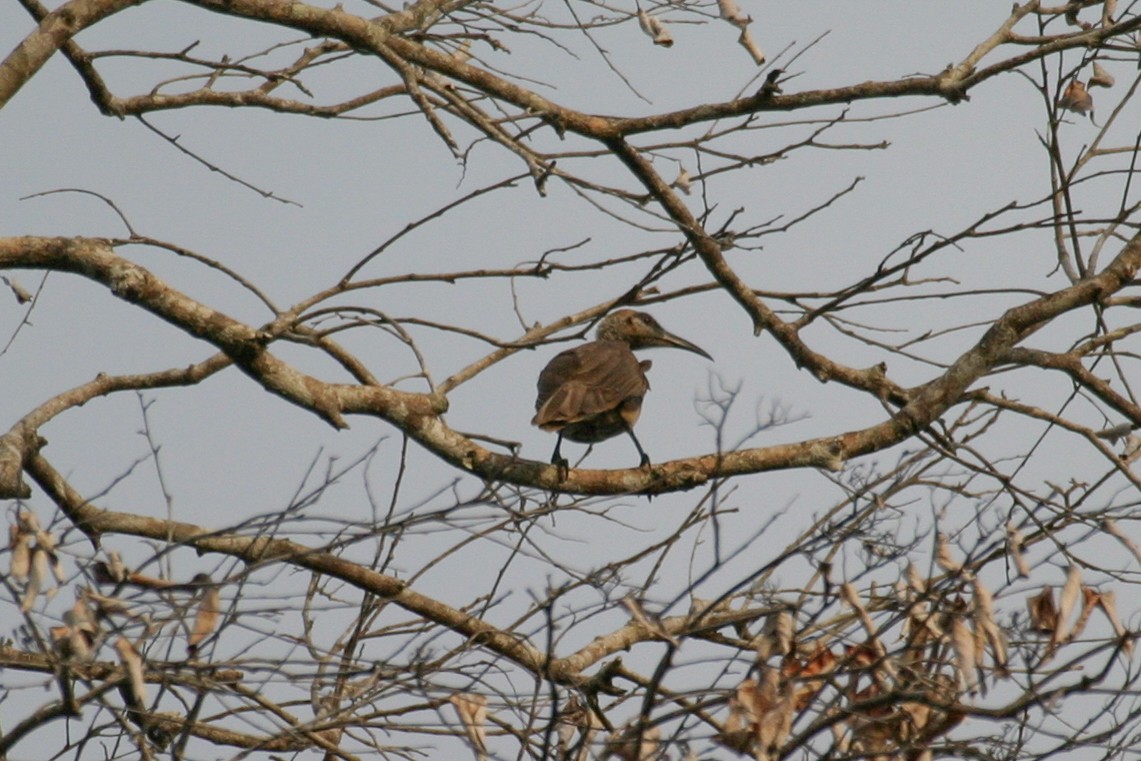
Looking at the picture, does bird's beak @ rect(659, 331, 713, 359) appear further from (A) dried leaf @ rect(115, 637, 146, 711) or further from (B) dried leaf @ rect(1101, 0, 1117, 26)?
(A) dried leaf @ rect(115, 637, 146, 711)


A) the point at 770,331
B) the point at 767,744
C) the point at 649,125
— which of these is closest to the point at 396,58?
the point at 649,125

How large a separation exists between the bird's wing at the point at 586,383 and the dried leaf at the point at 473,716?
8.77ft

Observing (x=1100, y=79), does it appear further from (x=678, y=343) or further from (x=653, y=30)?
(x=678, y=343)

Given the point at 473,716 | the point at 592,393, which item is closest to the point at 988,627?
the point at 473,716

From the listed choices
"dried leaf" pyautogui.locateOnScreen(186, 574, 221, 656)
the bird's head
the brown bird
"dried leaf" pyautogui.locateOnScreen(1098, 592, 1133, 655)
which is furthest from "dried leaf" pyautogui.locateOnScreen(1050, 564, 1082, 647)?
the bird's head

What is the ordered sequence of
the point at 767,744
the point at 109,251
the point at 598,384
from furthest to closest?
the point at 598,384 < the point at 109,251 < the point at 767,744

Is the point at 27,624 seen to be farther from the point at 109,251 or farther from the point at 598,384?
the point at 598,384

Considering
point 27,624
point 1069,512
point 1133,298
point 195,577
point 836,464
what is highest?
point 1133,298

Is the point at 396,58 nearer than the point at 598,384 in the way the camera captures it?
Yes

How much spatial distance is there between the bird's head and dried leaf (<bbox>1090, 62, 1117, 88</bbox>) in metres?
3.65

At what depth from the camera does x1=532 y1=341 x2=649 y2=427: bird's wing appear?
6422 mm

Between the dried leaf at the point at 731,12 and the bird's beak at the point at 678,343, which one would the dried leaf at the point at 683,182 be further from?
the bird's beak at the point at 678,343

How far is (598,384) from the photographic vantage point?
266 inches

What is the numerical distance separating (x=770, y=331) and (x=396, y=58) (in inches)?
67.0
